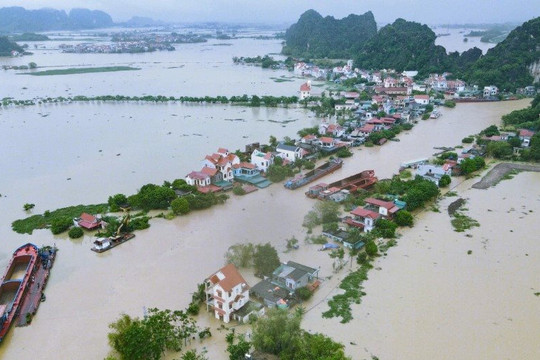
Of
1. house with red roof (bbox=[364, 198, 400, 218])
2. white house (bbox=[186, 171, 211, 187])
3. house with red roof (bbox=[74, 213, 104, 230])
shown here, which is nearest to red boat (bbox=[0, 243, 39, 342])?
house with red roof (bbox=[74, 213, 104, 230])

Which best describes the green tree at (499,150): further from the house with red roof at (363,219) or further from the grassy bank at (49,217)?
the grassy bank at (49,217)

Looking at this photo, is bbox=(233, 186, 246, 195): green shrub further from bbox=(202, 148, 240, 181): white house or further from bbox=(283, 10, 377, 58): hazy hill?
bbox=(283, 10, 377, 58): hazy hill

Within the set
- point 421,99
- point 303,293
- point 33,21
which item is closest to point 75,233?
point 303,293

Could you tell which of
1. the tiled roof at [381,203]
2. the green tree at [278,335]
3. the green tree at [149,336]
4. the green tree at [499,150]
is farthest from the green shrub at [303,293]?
the green tree at [499,150]

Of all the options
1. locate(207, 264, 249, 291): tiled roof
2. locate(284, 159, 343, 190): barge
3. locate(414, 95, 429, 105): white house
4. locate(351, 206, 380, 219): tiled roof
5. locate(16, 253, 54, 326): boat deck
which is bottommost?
locate(16, 253, 54, 326): boat deck

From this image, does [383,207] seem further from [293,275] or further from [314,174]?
[314,174]

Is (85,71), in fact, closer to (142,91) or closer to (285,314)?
(142,91)
